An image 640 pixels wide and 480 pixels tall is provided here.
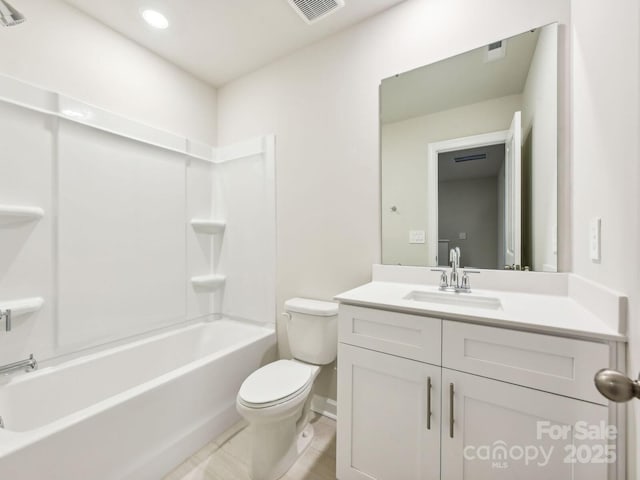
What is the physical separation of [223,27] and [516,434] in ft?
8.49

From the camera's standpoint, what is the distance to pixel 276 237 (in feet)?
7.14

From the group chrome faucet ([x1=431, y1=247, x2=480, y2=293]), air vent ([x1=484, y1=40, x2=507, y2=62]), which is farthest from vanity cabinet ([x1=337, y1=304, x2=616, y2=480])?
air vent ([x1=484, y1=40, x2=507, y2=62])

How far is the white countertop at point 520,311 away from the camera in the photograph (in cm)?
82

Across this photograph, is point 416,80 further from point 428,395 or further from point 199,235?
point 199,235

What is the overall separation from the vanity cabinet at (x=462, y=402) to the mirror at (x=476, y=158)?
1.96 ft

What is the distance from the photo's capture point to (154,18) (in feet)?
5.74

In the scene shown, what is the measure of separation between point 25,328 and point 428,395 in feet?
6.66

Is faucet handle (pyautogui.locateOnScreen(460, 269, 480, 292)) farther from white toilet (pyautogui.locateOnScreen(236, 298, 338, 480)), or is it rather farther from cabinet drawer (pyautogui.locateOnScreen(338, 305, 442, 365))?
white toilet (pyautogui.locateOnScreen(236, 298, 338, 480))

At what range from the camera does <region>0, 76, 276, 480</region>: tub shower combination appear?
1.31m

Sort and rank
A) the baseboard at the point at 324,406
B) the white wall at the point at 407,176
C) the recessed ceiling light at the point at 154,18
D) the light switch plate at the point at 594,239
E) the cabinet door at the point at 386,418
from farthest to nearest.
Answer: the baseboard at the point at 324,406
the recessed ceiling light at the point at 154,18
the white wall at the point at 407,176
the cabinet door at the point at 386,418
the light switch plate at the point at 594,239

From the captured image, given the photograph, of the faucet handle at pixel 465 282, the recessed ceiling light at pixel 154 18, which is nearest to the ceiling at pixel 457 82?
the faucet handle at pixel 465 282

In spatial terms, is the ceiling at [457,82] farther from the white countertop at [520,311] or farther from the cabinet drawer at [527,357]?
the cabinet drawer at [527,357]

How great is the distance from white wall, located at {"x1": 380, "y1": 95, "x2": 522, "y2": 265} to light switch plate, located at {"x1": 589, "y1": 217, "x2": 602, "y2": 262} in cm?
68

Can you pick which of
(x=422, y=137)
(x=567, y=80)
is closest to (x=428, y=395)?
(x=422, y=137)
